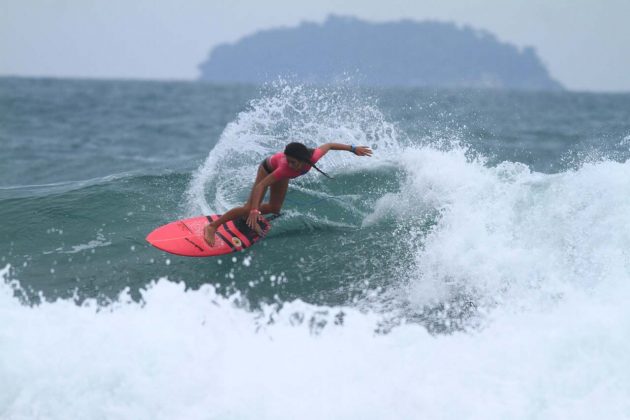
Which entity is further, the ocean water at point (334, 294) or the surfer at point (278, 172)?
the surfer at point (278, 172)

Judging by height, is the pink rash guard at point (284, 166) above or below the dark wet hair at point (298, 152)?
below

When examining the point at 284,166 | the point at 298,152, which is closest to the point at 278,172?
the point at 284,166

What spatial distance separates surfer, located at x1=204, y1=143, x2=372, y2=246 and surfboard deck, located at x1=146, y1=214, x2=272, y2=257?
0.12 m

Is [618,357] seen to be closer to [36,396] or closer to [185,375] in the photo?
[185,375]

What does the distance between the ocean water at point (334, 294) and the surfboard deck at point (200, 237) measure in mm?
155

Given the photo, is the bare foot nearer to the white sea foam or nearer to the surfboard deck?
the surfboard deck

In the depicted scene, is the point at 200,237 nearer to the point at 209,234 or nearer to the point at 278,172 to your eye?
the point at 209,234

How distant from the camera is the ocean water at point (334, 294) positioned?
4.60 metres

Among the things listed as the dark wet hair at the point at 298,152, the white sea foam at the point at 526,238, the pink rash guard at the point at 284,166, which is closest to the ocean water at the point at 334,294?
the white sea foam at the point at 526,238

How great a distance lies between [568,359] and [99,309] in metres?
3.81

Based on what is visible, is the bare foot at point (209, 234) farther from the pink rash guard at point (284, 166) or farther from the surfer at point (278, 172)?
the pink rash guard at point (284, 166)

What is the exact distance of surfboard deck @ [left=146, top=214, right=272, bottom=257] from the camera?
7129 millimetres

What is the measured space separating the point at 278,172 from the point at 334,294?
1497 mm

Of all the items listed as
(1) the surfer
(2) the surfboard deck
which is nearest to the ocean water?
(2) the surfboard deck
